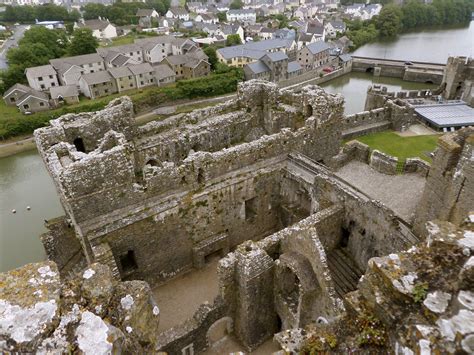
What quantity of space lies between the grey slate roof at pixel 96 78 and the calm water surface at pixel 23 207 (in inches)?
671

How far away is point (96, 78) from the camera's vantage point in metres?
48.7

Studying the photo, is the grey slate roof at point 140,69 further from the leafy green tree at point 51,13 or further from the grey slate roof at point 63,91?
the leafy green tree at point 51,13

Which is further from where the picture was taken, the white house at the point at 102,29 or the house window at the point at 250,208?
the white house at the point at 102,29

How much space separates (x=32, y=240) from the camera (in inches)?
838

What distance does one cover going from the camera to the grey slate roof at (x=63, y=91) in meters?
46.6

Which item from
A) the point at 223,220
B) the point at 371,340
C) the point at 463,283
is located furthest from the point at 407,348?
the point at 223,220

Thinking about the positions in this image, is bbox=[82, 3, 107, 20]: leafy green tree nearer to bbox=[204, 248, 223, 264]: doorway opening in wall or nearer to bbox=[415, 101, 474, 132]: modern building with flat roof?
bbox=[415, 101, 474, 132]: modern building with flat roof

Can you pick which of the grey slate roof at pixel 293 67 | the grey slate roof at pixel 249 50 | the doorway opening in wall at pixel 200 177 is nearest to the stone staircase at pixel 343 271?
the doorway opening in wall at pixel 200 177

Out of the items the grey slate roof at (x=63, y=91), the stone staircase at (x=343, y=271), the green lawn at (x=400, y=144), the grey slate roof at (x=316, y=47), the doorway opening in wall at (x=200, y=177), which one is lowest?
the grey slate roof at (x=63, y=91)

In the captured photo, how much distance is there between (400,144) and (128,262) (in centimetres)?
2072

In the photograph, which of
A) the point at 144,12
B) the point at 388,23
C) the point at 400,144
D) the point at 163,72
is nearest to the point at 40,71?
the point at 163,72

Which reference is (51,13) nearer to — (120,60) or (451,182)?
(120,60)

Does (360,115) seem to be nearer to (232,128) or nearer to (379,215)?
(232,128)

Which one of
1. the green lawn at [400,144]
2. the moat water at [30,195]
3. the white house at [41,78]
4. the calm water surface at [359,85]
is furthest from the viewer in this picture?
the white house at [41,78]
